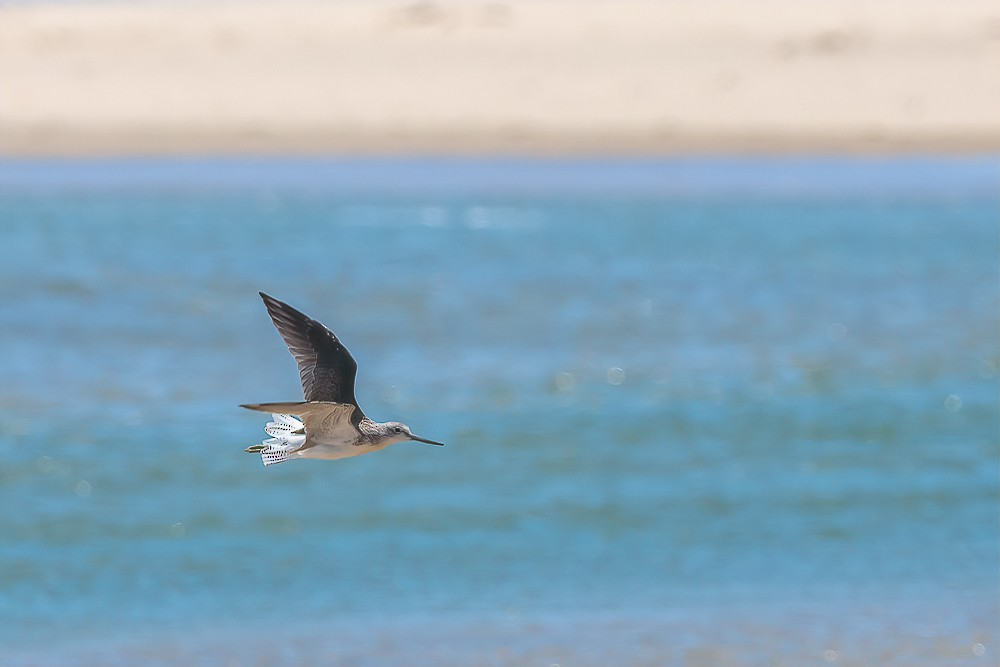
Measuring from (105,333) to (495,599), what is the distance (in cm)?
749

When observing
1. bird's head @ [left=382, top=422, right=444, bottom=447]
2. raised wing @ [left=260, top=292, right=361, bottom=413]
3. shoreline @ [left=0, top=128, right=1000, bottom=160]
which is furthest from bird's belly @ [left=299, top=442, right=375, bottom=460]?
shoreline @ [left=0, top=128, right=1000, bottom=160]

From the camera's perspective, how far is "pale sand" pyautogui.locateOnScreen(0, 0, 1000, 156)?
28.6 metres

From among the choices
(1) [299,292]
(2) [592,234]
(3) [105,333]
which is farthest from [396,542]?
(2) [592,234]

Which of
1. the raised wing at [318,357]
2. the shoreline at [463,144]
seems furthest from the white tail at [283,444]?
the shoreline at [463,144]

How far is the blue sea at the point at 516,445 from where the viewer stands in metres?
9.26

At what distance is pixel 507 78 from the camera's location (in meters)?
30.3

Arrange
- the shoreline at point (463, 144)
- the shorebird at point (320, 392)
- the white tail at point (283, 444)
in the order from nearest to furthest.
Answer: the shorebird at point (320, 392) → the white tail at point (283, 444) → the shoreline at point (463, 144)

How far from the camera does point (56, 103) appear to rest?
29891 millimetres

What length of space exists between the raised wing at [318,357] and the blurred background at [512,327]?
2.77 meters

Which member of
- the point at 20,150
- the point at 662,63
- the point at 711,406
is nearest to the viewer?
the point at 711,406

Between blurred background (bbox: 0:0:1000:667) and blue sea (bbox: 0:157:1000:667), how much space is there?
4 centimetres

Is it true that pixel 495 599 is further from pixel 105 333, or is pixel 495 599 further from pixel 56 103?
pixel 56 103

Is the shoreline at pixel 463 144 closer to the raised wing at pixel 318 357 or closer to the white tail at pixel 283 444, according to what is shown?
the white tail at pixel 283 444

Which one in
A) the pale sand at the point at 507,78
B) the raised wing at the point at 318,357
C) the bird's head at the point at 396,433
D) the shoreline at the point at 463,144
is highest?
the pale sand at the point at 507,78
